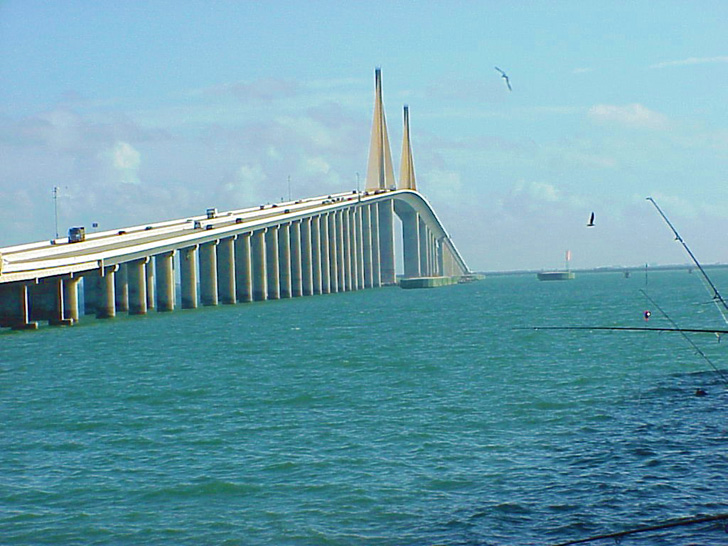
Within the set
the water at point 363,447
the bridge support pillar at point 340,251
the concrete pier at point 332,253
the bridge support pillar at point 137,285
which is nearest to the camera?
the water at point 363,447

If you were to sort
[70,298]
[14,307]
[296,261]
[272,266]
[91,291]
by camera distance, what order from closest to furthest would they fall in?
[14,307], [70,298], [91,291], [272,266], [296,261]

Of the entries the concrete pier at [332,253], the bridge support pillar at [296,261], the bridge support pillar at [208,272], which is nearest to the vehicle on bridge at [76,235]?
the bridge support pillar at [208,272]

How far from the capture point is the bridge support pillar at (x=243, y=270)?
122188mm

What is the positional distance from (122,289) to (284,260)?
42.3 metres

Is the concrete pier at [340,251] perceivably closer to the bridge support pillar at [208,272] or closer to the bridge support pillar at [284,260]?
the bridge support pillar at [284,260]

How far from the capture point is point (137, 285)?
95875mm

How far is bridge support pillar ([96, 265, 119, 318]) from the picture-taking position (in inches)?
3521

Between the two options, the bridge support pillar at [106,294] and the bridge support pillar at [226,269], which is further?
the bridge support pillar at [226,269]

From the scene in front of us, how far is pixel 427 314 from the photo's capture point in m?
95.4

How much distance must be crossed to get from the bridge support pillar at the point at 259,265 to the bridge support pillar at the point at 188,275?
19263 mm

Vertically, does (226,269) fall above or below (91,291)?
above

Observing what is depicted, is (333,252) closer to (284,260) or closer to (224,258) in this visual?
(284,260)

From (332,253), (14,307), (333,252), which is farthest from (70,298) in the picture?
(332,253)

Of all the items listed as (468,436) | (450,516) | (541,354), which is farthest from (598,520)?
(541,354)
